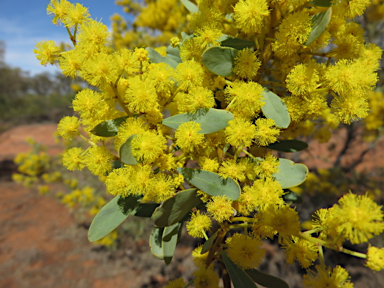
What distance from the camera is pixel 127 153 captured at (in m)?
0.69

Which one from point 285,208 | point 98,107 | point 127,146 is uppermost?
point 98,107

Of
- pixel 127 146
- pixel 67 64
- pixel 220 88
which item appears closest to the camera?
pixel 127 146

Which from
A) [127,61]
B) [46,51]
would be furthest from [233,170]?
[46,51]

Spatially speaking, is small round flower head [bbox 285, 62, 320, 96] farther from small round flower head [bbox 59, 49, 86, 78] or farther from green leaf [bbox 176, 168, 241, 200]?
small round flower head [bbox 59, 49, 86, 78]

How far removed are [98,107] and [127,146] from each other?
22cm

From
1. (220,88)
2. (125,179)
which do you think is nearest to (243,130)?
(220,88)

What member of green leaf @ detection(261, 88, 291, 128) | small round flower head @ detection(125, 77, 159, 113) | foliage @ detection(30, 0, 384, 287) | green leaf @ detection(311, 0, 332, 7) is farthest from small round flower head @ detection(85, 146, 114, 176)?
green leaf @ detection(311, 0, 332, 7)

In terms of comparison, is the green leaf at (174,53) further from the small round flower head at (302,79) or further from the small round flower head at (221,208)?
the small round flower head at (221,208)

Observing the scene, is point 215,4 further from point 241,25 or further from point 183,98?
point 183,98

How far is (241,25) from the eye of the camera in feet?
2.46

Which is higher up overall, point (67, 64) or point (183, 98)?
point (67, 64)

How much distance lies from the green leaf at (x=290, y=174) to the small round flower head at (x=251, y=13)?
1.72 feet

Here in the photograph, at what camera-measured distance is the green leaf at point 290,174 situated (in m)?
0.82

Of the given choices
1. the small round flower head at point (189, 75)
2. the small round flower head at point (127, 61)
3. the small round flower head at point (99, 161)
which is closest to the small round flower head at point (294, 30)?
the small round flower head at point (189, 75)
